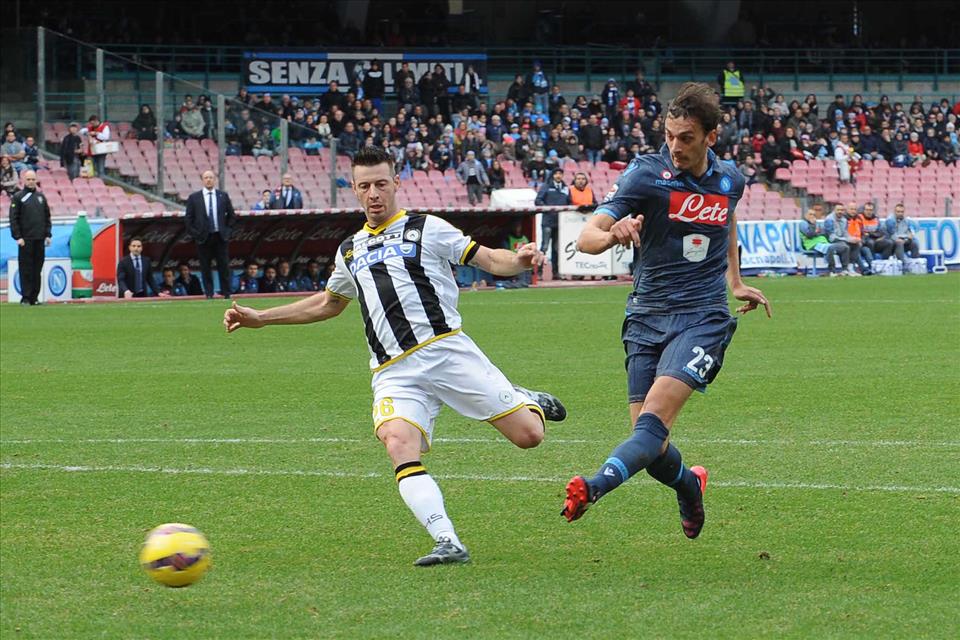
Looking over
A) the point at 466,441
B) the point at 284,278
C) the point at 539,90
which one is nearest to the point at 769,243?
the point at 539,90

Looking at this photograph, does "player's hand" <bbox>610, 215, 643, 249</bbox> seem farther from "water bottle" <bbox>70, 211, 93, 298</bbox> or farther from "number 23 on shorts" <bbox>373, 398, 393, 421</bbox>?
"water bottle" <bbox>70, 211, 93, 298</bbox>

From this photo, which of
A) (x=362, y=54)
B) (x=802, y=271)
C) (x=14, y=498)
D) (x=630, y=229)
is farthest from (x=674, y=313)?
(x=362, y=54)

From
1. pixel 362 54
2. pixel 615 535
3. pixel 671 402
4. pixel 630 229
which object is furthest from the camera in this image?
pixel 362 54

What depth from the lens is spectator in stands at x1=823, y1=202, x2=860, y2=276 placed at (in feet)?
104

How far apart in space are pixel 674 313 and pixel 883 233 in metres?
27.7

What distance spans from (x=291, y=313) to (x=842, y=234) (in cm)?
2625

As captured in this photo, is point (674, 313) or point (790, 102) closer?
point (674, 313)

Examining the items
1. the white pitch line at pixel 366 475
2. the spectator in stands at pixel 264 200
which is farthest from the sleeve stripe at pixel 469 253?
the spectator in stands at pixel 264 200

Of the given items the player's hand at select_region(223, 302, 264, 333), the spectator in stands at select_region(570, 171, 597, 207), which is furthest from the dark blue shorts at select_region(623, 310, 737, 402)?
the spectator in stands at select_region(570, 171, 597, 207)

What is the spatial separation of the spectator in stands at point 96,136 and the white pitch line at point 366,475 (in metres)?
20.2

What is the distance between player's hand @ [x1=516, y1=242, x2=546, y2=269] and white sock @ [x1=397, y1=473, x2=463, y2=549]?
101 centimetres

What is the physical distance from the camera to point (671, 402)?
6.20 meters

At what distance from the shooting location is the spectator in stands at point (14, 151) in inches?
1088

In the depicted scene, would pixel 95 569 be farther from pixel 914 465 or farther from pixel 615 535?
pixel 914 465
